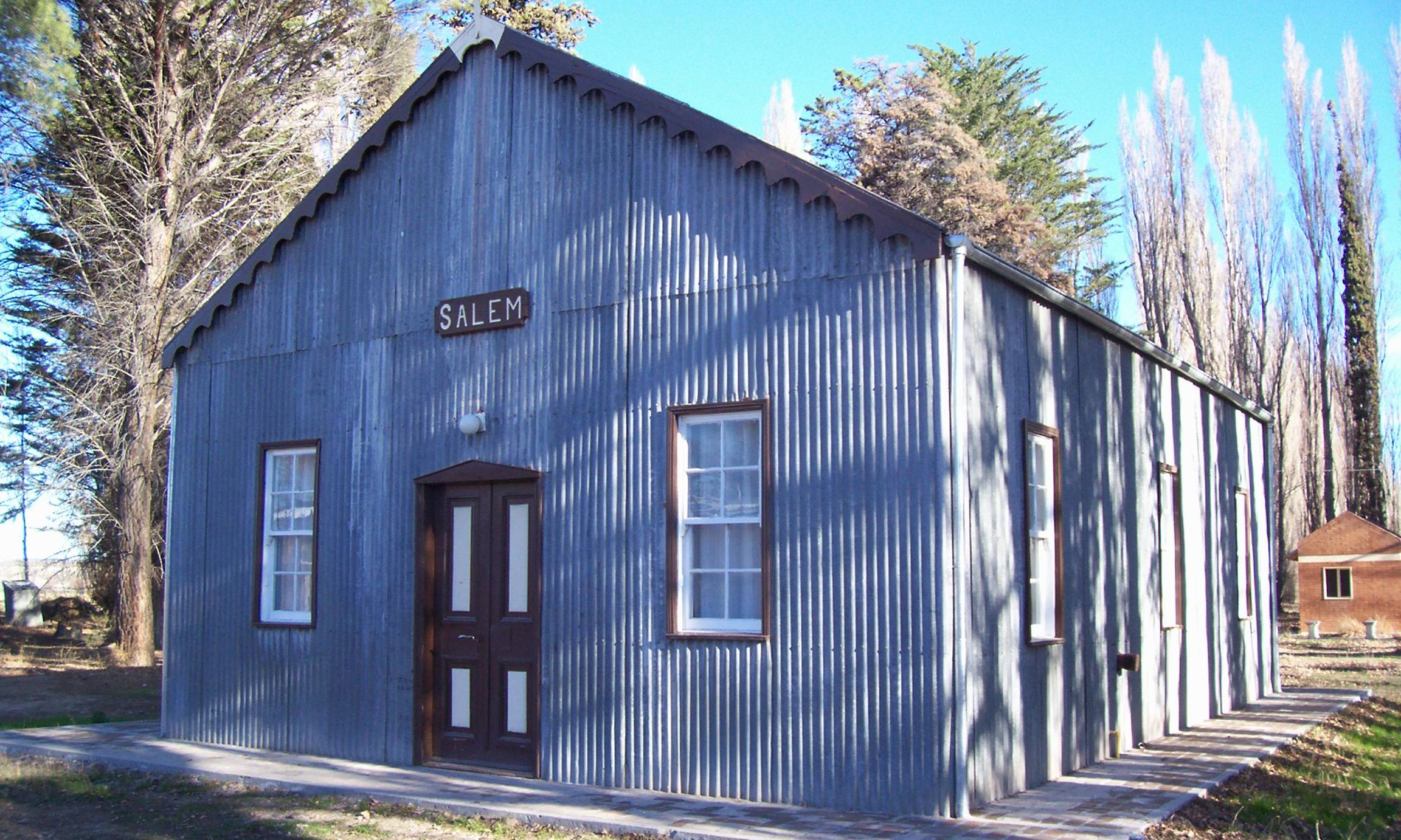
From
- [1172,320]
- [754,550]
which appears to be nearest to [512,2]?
[1172,320]

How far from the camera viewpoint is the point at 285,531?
11719 millimetres

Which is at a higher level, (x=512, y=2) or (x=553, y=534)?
(x=512, y=2)

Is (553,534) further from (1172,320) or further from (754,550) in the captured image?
(1172,320)

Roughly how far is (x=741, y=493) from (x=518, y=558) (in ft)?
7.44

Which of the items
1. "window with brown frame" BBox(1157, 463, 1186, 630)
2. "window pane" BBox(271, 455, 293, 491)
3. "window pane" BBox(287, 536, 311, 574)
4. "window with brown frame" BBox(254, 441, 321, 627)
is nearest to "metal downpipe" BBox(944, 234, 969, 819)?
"window with brown frame" BBox(1157, 463, 1186, 630)

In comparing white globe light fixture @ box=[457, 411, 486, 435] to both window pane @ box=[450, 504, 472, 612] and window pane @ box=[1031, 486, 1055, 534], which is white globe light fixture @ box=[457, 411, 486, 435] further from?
window pane @ box=[1031, 486, 1055, 534]

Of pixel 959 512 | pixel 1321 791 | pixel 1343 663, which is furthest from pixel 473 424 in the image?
pixel 1343 663

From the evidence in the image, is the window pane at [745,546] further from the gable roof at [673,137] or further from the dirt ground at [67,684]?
the dirt ground at [67,684]

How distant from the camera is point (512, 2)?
31.8 m

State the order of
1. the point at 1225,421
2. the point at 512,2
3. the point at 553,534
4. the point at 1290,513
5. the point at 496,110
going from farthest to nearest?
the point at 1290,513 → the point at 512,2 → the point at 1225,421 → the point at 496,110 → the point at 553,534

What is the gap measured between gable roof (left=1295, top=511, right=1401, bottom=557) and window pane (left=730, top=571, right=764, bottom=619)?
2354cm

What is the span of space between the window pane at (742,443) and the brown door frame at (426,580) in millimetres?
2125

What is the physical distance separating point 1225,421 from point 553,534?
9581 millimetres

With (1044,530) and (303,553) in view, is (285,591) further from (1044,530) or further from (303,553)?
(1044,530)
